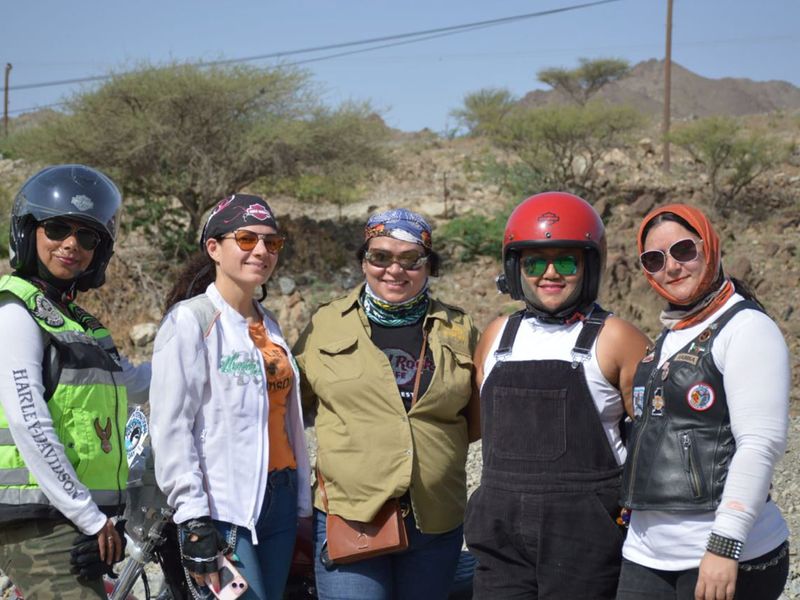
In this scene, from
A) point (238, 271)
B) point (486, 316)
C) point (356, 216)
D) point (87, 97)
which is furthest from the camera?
point (356, 216)

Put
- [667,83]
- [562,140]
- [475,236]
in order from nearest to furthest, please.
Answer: [475,236] → [562,140] → [667,83]

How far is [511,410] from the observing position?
3277 millimetres

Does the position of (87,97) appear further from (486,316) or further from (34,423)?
(34,423)

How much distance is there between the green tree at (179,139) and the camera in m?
16.1

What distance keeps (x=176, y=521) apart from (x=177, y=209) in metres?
14.4

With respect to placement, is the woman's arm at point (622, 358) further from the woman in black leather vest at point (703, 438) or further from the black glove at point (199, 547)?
the black glove at point (199, 547)

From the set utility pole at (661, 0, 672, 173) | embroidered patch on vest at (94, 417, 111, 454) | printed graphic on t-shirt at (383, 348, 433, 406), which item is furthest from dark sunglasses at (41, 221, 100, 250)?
utility pole at (661, 0, 672, 173)

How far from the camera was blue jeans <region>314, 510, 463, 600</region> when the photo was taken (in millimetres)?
3523

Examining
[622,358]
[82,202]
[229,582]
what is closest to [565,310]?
[622,358]

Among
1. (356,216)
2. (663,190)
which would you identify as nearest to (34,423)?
(356,216)

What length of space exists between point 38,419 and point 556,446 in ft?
5.69

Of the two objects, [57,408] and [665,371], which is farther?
[57,408]

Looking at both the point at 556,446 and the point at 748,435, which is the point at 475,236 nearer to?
the point at 556,446

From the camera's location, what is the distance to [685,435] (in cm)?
287
